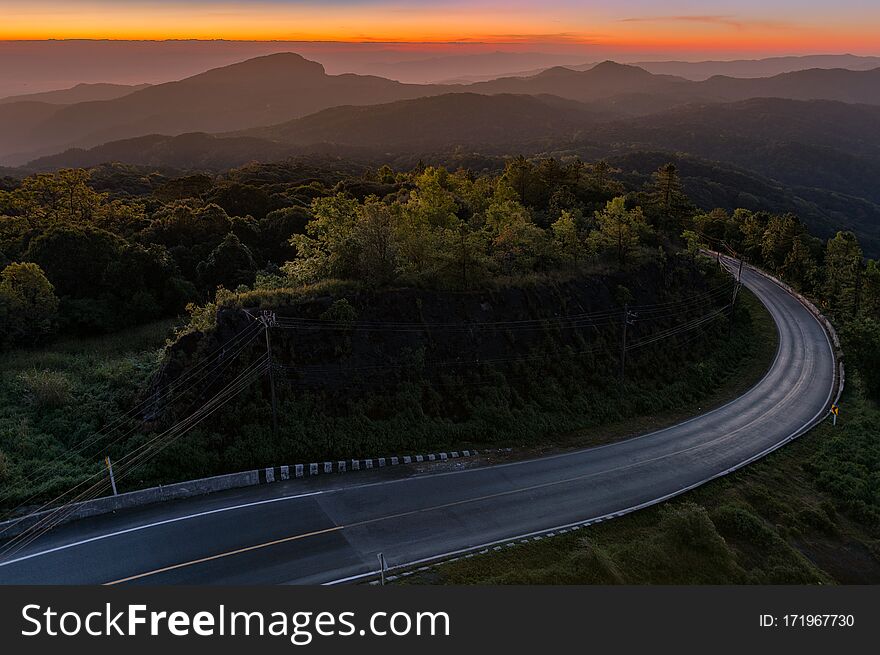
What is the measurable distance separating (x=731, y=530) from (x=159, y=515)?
21.4 m

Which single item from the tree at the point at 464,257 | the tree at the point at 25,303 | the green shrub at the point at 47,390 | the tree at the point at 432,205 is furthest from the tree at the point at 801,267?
the tree at the point at 25,303

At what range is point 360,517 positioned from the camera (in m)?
19.2

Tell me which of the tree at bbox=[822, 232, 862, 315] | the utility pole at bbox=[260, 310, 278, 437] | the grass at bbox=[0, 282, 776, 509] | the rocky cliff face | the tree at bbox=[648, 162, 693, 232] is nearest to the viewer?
the grass at bbox=[0, 282, 776, 509]

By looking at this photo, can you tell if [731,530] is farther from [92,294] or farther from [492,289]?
[92,294]

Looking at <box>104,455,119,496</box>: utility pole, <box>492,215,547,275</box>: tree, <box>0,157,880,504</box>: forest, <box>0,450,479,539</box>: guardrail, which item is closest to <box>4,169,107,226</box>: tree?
<box>0,157,880,504</box>: forest

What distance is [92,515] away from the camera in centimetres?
1828

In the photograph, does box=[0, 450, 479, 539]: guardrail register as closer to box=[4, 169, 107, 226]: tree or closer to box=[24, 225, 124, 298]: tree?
box=[24, 225, 124, 298]: tree

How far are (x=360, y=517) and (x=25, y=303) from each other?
2642 cm

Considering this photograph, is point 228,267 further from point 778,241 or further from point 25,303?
point 778,241

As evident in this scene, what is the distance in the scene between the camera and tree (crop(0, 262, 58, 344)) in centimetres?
3095

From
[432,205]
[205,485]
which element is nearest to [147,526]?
[205,485]

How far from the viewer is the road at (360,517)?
1605 centimetres

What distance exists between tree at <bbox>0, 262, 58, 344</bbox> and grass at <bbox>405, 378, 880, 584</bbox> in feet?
97.4


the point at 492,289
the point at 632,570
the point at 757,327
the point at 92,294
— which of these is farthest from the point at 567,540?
the point at 757,327
